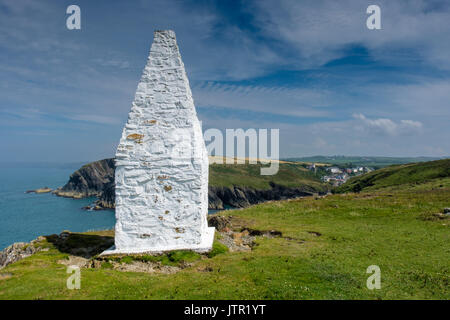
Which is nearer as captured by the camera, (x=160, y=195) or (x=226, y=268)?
(x=226, y=268)

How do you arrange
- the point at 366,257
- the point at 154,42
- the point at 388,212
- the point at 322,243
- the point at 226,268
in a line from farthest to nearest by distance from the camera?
the point at 388,212 → the point at 322,243 → the point at 154,42 → the point at 366,257 → the point at 226,268

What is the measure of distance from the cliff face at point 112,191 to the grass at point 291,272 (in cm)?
10083

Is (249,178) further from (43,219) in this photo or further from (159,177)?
(159,177)

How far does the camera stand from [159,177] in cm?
1455

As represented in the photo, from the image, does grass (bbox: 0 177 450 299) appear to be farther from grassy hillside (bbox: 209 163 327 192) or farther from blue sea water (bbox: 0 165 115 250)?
grassy hillside (bbox: 209 163 327 192)

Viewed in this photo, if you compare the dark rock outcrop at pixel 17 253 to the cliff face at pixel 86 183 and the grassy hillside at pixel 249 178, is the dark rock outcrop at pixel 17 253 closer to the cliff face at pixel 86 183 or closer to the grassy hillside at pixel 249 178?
the grassy hillside at pixel 249 178

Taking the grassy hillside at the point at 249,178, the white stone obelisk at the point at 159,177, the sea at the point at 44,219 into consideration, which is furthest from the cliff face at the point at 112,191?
the white stone obelisk at the point at 159,177

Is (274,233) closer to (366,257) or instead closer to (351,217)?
(366,257)

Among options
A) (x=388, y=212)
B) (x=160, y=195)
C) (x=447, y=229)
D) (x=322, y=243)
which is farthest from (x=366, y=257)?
(x=388, y=212)

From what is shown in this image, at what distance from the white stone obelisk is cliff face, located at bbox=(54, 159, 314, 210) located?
103 metres

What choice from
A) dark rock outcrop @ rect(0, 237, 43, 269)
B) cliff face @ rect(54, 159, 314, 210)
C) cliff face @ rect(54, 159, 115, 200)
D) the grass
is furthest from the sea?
the grass

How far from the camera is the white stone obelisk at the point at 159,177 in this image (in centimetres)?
1451
